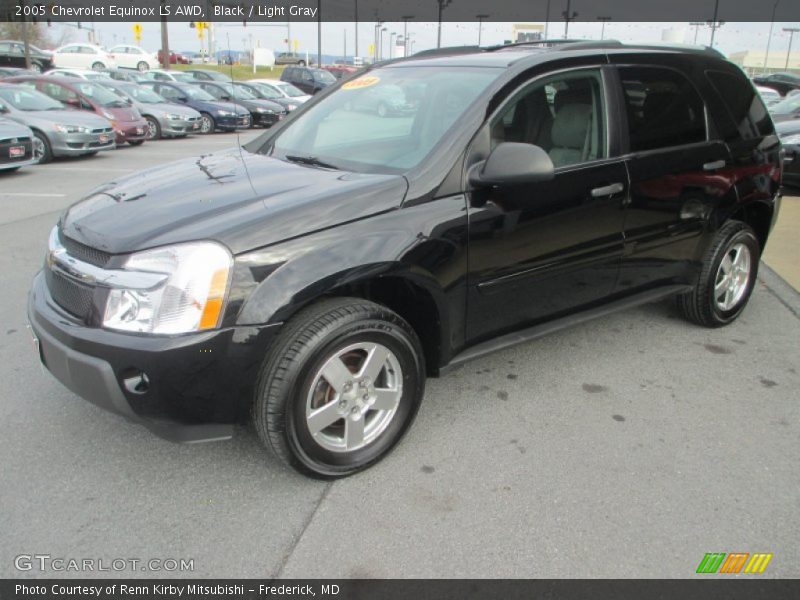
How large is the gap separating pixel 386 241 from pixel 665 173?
1944 millimetres

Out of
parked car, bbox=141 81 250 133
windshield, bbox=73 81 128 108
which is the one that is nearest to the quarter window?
windshield, bbox=73 81 128 108

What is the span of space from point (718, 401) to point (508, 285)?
55.2 inches

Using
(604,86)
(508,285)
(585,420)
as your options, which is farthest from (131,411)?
(604,86)

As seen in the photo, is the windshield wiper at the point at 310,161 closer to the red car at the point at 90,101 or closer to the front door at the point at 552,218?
the front door at the point at 552,218

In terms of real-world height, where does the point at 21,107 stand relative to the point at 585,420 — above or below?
above

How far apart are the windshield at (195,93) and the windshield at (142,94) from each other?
174cm

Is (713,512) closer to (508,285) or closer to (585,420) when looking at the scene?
(585,420)

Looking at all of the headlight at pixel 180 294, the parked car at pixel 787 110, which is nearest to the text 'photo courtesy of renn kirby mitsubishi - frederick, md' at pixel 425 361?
the headlight at pixel 180 294

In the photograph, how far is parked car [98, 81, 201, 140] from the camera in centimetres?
1727

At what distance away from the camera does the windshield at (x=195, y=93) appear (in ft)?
67.1

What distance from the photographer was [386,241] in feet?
8.90

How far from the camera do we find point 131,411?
96.5 inches

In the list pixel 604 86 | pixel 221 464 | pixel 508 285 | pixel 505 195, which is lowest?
pixel 221 464

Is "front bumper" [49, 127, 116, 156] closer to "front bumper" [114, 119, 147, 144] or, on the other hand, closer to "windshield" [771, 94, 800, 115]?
"front bumper" [114, 119, 147, 144]
